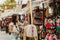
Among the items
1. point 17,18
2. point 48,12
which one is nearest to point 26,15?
point 17,18

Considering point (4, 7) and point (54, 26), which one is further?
point (4, 7)

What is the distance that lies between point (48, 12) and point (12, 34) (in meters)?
0.35

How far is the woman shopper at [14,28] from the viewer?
1.40 metres

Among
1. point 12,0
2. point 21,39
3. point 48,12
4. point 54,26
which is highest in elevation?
point 12,0

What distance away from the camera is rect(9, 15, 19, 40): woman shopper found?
1.40m

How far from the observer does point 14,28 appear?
4.66 ft

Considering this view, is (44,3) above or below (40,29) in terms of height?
above

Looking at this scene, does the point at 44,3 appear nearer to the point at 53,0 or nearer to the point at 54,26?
the point at 53,0

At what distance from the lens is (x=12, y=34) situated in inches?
55.6

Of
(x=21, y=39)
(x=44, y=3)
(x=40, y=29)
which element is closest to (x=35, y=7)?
(x=44, y=3)

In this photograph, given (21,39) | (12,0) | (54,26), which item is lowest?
(21,39)

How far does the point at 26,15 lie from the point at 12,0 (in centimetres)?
17

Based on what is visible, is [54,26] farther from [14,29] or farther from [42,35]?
[14,29]

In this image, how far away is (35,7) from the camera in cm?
135
